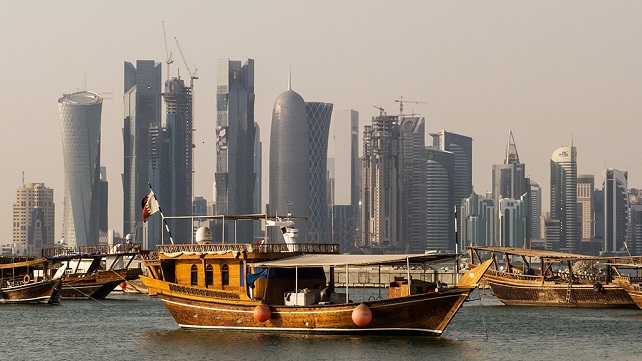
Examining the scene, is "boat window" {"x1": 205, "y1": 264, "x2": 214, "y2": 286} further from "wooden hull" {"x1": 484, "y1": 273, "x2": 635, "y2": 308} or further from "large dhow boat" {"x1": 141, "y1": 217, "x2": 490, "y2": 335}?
"wooden hull" {"x1": 484, "y1": 273, "x2": 635, "y2": 308}

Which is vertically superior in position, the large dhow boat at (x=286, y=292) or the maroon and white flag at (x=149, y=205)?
the maroon and white flag at (x=149, y=205)

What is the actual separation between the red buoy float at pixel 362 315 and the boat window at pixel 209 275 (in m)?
9.41

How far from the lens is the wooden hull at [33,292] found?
88812mm

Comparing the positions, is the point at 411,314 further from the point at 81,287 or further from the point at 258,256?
the point at 81,287

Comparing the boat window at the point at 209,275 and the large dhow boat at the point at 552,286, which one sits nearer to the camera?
the boat window at the point at 209,275

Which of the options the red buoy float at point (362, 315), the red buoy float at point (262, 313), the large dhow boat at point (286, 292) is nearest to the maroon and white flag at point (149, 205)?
the large dhow boat at point (286, 292)

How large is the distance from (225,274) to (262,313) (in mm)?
4080

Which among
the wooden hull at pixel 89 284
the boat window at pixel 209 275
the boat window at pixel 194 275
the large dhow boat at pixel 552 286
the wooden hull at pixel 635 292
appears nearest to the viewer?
the boat window at pixel 209 275

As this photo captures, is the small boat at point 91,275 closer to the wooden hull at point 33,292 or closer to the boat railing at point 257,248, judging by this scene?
the wooden hull at point 33,292

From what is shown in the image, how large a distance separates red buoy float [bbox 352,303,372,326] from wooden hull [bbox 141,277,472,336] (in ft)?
1.15

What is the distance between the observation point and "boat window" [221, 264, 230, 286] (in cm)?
5922

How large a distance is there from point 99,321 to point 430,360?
31.3 m

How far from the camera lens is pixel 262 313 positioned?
185 feet

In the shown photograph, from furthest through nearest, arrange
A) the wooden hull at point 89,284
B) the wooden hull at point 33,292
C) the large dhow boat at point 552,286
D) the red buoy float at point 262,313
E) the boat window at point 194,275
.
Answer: the wooden hull at point 89,284 → the wooden hull at point 33,292 → the large dhow boat at point 552,286 → the boat window at point 194,275 → the red buoy float at point 262,313
